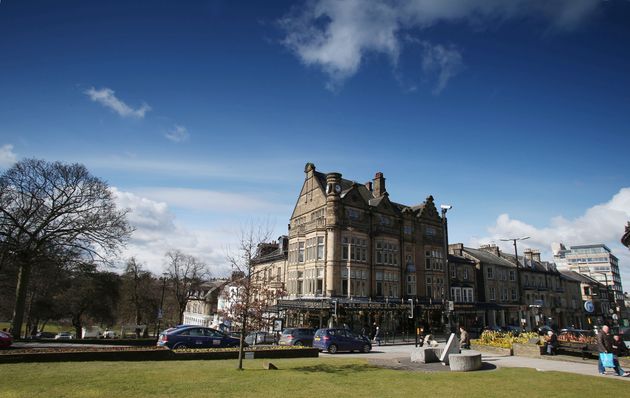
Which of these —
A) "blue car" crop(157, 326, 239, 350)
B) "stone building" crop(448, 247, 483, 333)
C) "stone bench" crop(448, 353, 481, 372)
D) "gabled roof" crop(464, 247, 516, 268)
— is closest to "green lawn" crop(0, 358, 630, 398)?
"stone bench" crop(448, 353, 481, 372)

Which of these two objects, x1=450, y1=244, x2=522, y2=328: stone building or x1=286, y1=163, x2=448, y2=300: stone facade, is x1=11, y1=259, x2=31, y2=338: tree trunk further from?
x1=450, y1=244, x2=522, y2=328: stone building

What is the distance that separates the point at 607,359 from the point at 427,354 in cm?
679

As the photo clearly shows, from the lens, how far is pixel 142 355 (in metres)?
16.9

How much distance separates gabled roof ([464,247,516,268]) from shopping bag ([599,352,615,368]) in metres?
45.9

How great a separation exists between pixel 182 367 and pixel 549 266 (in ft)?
252

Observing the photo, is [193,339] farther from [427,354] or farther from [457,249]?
[457,249]

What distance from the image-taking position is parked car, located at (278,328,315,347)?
26.9 metres

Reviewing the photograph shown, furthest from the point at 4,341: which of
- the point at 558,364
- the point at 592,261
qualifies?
the point at 592,261

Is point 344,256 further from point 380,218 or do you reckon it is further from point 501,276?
point 501,276

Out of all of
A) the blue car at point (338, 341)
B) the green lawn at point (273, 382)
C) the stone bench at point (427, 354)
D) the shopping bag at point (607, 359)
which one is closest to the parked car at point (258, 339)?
the blue car at point (338, 341)

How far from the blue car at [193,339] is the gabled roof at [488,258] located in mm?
47392

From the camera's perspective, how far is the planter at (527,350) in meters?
22.3

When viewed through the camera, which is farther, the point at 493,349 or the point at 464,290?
the point at 464,290

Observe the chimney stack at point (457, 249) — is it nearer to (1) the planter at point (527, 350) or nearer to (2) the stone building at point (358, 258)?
(2) the stone building at point (358, 258)
